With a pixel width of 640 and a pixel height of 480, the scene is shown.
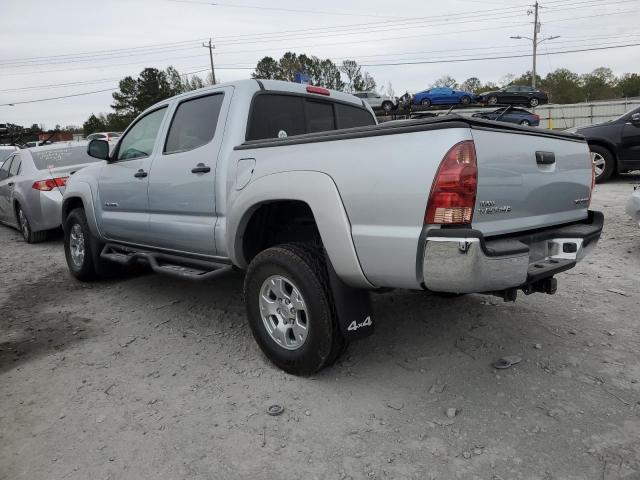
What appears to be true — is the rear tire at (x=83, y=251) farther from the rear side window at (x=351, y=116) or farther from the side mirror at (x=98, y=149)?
the rear side window at (x=351, y=116)

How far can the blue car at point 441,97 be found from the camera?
2627 centimetres

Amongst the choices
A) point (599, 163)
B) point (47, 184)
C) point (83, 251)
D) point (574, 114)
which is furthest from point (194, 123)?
point (574, 114)

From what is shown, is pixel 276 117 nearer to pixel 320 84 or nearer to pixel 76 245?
pixel 76 245

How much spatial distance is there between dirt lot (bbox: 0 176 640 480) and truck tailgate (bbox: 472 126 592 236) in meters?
0.98

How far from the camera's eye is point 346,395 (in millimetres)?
2910

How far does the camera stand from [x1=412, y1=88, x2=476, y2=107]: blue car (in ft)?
86.2

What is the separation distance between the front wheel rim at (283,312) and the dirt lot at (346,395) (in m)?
0.27

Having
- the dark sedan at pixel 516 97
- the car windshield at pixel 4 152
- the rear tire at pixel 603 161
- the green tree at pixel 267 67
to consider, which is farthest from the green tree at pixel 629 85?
the car windshield at pixel 4 152

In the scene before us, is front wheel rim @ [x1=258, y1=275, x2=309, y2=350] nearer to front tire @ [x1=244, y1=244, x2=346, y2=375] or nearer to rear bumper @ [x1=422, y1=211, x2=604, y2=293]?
front tire @ [x1=244, y1=244, x2=346, y2=375]

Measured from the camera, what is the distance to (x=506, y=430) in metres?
2.48

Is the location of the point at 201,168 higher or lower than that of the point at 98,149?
lower

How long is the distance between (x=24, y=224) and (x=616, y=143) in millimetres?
10738

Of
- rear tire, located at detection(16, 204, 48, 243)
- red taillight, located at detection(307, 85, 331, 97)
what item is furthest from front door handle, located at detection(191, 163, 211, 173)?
rear tire, located at detection(16, 204, 48, 243)

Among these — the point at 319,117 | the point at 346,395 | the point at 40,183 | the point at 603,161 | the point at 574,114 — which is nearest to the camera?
the point at 346,395
